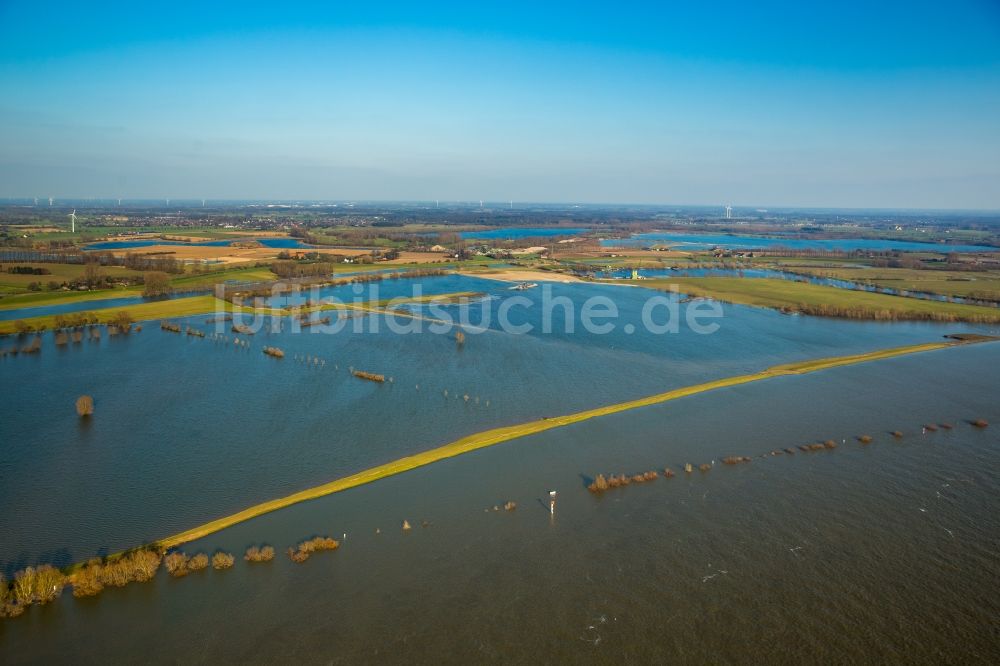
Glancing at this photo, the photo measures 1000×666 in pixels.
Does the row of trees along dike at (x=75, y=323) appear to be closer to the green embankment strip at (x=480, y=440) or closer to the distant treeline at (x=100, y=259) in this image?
the distant treeline at (x=100, y=259)

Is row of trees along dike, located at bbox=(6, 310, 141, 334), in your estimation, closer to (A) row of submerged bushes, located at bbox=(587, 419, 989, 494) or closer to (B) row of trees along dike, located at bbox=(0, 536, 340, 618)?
(B) row of trees along dike, located at bbox=(0, 536, 340, 618)

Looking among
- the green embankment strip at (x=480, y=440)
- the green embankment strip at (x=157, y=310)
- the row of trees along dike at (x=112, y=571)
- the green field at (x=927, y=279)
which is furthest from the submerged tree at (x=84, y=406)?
the green field at (x=927, y=279)

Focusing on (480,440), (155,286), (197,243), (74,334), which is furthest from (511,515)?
(197,243)

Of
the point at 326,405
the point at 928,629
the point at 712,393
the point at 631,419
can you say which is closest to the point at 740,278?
the point at 712,393

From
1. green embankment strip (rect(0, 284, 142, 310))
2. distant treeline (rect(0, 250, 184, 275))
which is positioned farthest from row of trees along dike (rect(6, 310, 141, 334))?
distant treeline (rect(0, 250, 184, 275))

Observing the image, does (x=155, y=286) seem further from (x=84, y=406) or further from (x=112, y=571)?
(x=112, y=571)

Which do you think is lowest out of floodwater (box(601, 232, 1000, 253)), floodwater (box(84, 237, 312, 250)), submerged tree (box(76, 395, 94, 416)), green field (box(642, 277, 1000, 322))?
submerged tree (box(76, 395, 94, 416))
